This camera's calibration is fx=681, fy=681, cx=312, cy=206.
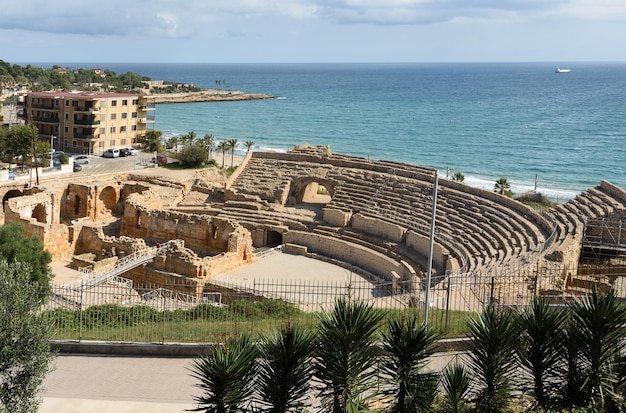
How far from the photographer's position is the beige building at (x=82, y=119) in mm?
61125

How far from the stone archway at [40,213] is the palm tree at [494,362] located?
108 feet

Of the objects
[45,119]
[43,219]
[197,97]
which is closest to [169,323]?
[43,219]

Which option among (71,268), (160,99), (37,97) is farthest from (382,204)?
(160,99)

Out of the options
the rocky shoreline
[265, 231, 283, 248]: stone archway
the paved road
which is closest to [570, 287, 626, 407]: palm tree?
[265, 231, 283, 248]: stone archway

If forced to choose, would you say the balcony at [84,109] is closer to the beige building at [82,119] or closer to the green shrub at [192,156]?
the beige building at [82,119]

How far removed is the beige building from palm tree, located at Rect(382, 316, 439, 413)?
176 ft

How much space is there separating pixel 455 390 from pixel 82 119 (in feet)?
181

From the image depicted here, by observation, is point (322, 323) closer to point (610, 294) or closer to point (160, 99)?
point (610, 294)

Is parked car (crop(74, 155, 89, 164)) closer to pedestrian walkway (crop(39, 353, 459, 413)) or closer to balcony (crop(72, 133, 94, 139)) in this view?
balcony (crop(72, 133, 94, 139))

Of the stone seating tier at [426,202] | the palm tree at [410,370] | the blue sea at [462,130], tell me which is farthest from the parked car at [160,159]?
the palm tree at [410,370]

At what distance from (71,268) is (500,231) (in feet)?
70.2

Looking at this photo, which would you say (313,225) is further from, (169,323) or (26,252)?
(169,323)

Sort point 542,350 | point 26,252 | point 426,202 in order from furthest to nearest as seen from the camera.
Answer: point 426,202 → point 26,252 → point 542,350

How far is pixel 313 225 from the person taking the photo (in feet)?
132
